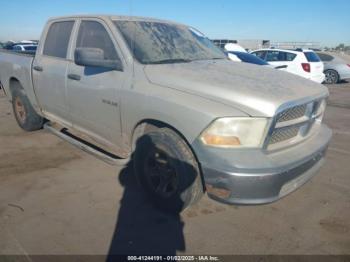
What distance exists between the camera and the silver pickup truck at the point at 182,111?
2627 mm

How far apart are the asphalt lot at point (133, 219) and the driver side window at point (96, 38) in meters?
1.54

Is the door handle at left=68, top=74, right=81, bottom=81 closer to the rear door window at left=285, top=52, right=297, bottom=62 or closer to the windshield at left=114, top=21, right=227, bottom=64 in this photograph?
the windshield at left=114, top=21, right=227, bottom=64

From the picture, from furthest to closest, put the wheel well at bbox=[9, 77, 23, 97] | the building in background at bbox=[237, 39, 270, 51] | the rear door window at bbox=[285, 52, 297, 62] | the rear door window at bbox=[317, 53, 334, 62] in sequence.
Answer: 1. the building in background at bbox=[237, 39, 270, 51]
2. the rear door window at bbox=[317, 53, 334, 62]
3. the rear door window at bbox=[285, 52, 297, 62]
4. the wheel well at bbox=[9, 77, 23, 97]

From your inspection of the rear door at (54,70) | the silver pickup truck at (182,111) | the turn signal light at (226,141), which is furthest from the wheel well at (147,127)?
the rear door at (54,70)

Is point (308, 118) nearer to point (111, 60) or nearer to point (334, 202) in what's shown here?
point (334, 202)

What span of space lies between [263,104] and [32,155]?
364 cm

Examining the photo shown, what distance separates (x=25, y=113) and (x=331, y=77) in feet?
46.7

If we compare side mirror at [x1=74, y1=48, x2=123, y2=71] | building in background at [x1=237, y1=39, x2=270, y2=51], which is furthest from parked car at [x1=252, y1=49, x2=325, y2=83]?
building in background at [x1=237, y1=39, x2=270, y2=51]

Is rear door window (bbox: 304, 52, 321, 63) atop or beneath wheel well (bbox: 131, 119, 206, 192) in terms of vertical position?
atop

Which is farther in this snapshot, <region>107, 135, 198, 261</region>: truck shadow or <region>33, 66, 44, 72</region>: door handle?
<region>33, 66, 44, 72</region>: door handle

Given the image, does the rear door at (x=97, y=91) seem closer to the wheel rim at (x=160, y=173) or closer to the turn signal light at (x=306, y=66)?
the wheel rim at (x=160, y=173)

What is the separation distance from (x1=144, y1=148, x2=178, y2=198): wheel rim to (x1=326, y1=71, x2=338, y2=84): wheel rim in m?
14.7

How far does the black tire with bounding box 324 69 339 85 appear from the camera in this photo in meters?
15.3

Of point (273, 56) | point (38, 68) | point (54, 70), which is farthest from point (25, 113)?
point (273, 56)
